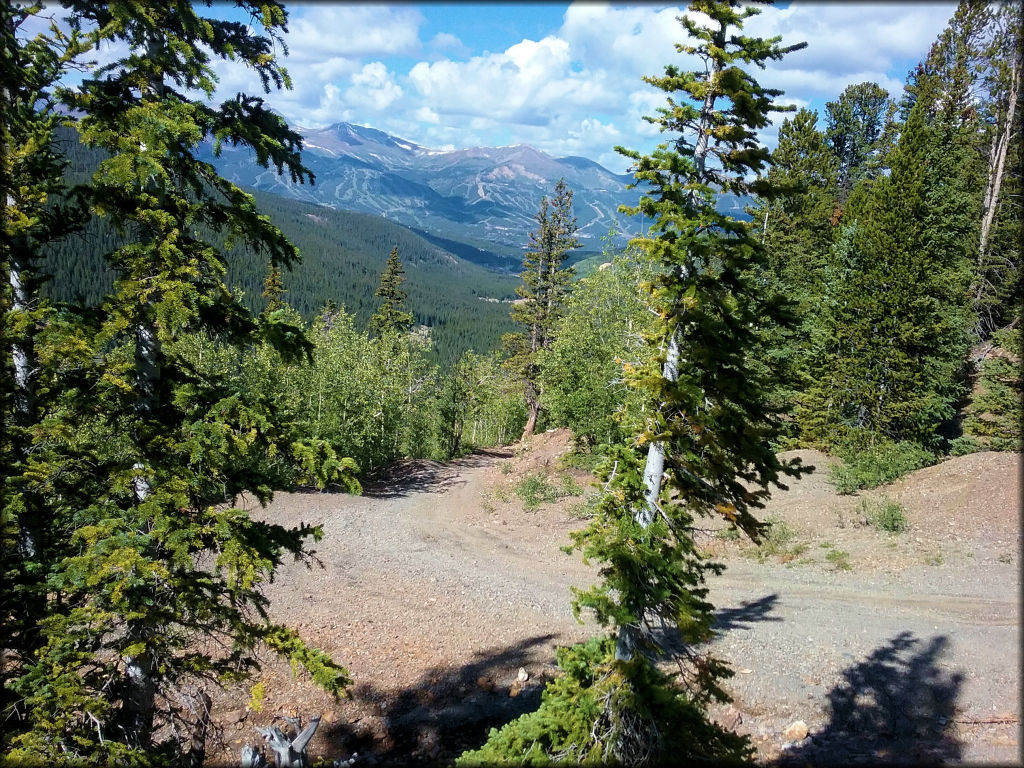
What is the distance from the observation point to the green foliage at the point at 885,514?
630 inches

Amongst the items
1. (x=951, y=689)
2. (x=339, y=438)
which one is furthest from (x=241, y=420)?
(x=339, y=438)

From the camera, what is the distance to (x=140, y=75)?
5.71 metres

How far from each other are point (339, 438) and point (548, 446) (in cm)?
1161

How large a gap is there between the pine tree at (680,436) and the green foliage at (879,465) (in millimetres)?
15701

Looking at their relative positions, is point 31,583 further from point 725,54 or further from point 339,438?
point 339,438

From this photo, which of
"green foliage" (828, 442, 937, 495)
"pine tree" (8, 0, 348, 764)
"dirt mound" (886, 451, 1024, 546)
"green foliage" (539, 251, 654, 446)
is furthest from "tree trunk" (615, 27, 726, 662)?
"green foliage" (828, 442, 937, 495)

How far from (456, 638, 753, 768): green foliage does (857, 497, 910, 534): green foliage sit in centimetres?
1260

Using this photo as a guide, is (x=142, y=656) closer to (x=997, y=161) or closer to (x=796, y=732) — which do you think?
(x=796, y=732)

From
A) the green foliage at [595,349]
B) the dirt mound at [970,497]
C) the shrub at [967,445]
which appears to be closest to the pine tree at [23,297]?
the green foliage at [595,349]

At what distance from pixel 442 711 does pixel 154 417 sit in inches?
287

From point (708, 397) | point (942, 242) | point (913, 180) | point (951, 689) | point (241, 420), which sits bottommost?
point (951, 689)

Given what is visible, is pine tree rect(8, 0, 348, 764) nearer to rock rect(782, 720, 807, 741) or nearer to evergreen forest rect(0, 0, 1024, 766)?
evergreen forest rect(0, 0, 1024, 766)

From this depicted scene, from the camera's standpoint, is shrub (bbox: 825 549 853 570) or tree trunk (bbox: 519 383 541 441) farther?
tree trunk (bbox: 519 383 541 441)

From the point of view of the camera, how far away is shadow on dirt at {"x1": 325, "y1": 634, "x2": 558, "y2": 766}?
30.6ft
